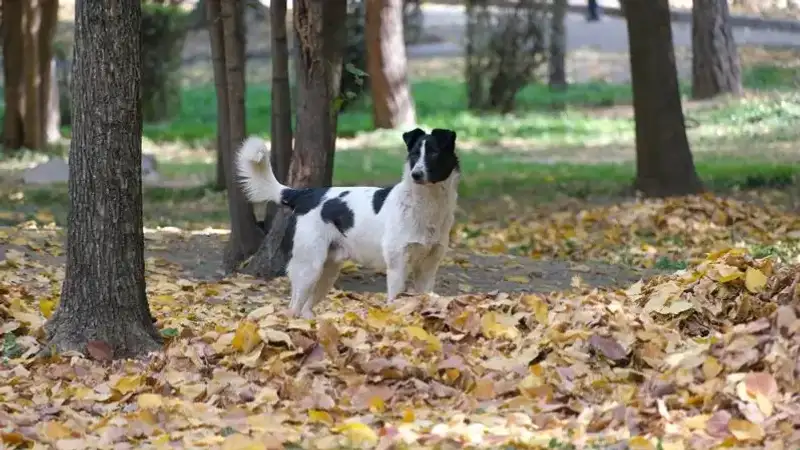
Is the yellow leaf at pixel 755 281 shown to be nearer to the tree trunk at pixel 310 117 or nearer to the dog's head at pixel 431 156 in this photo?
the dog's head at pixel 431 156

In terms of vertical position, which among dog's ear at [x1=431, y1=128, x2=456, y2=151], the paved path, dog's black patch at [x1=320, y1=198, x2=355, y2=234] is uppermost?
the paved path

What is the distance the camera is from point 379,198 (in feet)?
33.3

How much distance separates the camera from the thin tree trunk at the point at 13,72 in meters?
24.6

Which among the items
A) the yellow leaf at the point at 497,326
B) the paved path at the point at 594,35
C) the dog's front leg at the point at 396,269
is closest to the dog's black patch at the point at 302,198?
the dog's front leg at the point at 396,269

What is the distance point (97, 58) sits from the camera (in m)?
7.74

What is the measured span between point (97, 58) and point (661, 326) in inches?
Answer: 134

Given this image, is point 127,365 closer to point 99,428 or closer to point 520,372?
point 99,428

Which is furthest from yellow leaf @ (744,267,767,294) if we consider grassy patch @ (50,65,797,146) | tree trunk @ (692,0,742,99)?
tree trunk @ (692,0,742,99)

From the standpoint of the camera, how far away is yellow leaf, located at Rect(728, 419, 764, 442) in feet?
19.0

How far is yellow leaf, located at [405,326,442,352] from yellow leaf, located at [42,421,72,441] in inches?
80.8

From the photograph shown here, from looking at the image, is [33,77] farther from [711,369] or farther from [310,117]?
[711,369]

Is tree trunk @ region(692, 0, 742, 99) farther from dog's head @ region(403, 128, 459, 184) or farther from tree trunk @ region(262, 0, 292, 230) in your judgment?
dog's head @ region(403, 128, 459, 184)

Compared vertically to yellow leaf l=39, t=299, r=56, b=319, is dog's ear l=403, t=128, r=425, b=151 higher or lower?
higher

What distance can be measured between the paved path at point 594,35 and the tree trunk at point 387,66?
818 centimetres
